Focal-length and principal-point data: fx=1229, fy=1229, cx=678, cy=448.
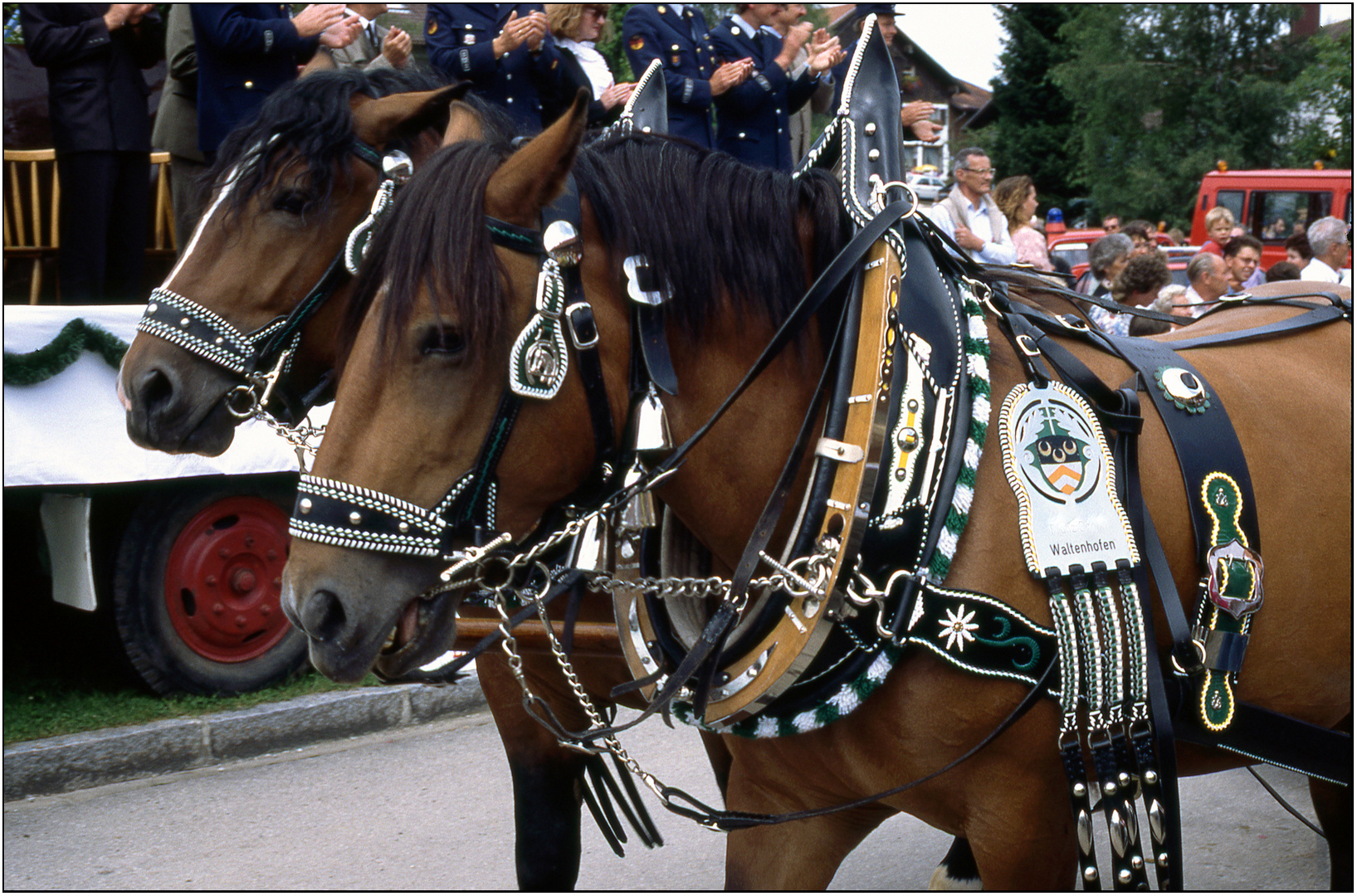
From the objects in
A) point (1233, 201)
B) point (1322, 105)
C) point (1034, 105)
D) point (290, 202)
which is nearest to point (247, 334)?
point (290, 202)

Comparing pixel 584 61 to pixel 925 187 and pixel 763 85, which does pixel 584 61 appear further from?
pixel 925 187

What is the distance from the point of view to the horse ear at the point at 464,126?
2131 mm

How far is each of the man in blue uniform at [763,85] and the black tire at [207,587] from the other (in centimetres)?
232

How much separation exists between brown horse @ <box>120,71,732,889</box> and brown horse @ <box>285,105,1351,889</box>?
73 centimetres

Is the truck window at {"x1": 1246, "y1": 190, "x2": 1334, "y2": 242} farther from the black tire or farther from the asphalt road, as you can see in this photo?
the black tire

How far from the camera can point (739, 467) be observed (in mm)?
1852

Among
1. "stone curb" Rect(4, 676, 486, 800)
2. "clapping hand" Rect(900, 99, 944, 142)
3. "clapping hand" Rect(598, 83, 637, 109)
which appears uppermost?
"clapping hand" Rect(598, 83, 637, 109)

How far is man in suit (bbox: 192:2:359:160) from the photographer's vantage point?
4.05m

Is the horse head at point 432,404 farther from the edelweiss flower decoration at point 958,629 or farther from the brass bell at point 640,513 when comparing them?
the edelweiss flower decoration at point 958,629

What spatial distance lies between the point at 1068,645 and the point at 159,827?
306cm

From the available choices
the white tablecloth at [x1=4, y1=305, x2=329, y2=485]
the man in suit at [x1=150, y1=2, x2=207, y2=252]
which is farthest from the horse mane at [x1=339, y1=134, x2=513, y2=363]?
the man in suit at [x1=150, y1=2, x2=207, y2=252]

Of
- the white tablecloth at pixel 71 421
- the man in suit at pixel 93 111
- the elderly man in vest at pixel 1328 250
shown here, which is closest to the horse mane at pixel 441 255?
the white tablecloth at pixel 71 421

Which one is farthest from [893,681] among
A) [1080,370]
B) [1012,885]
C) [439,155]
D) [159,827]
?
[159,827]

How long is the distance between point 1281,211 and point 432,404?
20.7m
